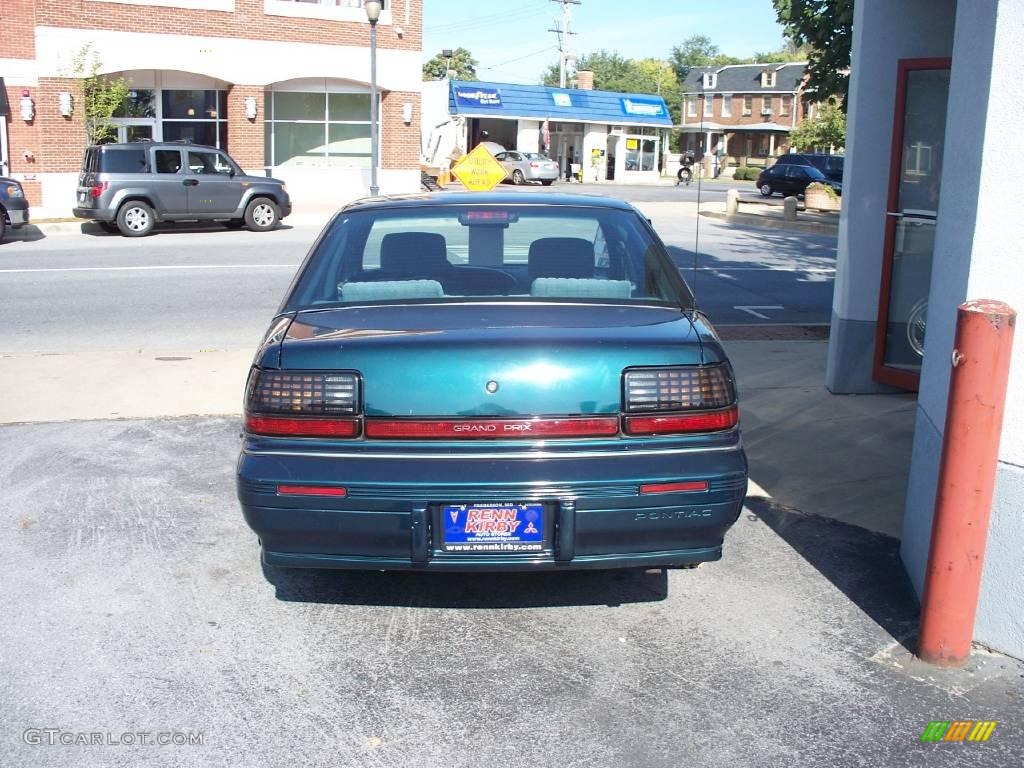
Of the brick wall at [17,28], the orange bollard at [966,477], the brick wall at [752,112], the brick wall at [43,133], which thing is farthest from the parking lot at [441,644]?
the brick wall at [752,112]

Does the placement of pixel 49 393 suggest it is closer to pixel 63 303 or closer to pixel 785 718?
pixel 63 303

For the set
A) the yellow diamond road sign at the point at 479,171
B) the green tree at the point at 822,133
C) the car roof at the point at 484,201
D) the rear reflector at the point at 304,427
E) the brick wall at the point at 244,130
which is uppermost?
the green tree at the point at 822,133

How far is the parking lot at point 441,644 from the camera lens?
341cm

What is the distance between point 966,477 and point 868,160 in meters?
4.57

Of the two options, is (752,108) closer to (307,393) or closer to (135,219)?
(135,219)

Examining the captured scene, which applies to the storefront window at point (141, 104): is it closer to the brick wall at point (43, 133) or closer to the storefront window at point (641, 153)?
the brick wall at point (43, 133)

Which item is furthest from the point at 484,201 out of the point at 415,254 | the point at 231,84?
the point at 231,84

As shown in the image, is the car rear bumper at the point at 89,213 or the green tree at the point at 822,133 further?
the green tree at the point at 822,133

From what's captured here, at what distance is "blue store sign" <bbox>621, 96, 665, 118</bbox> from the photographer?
56.9m

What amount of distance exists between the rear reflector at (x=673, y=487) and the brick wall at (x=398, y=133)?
2846 centimetres

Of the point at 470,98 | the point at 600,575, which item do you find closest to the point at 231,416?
the point at 600,575

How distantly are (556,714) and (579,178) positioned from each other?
52.5 metres

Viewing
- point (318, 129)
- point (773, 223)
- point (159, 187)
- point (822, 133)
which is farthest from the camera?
point (822, 133)

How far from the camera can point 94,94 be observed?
85.1ft
